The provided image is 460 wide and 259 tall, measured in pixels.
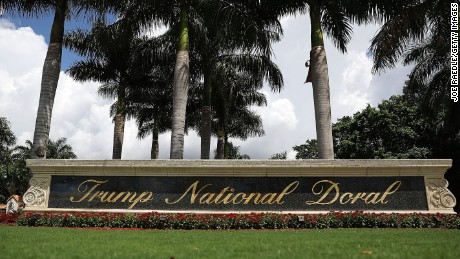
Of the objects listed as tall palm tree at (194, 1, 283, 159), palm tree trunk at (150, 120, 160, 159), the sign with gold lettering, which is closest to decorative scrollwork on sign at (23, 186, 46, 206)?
the sign with gold lettering

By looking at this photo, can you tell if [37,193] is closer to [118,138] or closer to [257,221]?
[257,221]

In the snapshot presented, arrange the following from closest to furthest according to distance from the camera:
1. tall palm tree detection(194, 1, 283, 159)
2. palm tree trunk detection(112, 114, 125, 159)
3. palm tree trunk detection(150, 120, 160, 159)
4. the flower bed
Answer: the flower bed → tall palm tree detection(194, 1, 283, 159) → palm tree trunk detection(112, 114, 125, 159) → palm tree trunk detection(150, 120, 160, 159)

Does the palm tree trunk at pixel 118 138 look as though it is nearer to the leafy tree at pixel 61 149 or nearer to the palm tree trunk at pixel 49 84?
the palm tree trunk at pixel 49 84

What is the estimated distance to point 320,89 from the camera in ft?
49.1

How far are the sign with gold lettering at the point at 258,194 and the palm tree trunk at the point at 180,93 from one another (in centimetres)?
193

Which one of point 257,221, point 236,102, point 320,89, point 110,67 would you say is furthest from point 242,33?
point 236,102

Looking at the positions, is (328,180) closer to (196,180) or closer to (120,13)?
(196,180)

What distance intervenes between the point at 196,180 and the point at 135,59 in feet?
34.4

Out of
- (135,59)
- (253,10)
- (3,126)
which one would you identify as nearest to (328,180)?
(253,10)

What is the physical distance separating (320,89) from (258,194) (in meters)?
4.71

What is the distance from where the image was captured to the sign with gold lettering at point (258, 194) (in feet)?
43.0

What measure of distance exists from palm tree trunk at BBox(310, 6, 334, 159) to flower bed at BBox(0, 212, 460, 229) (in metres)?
2.97

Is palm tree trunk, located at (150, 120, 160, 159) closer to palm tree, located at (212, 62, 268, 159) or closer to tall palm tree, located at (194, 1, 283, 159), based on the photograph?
palm tree, located at (212, 62, 268, 159)

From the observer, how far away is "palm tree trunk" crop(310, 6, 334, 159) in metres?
14.5
